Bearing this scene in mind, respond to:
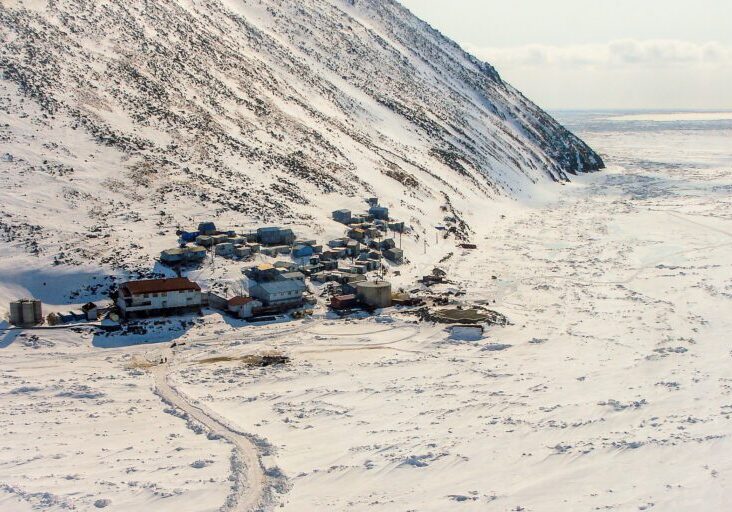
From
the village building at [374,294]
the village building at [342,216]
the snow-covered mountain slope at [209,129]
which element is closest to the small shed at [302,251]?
the snow-covered mountain slope at [209,129]

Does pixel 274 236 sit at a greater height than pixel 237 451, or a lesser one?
greater

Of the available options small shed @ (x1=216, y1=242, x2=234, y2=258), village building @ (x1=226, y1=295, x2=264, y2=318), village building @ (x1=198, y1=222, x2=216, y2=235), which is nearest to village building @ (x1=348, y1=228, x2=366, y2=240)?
small shed @ (x1=216, y1=242, x2=234, y2=258)

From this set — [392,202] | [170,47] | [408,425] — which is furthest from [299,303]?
[170,47]

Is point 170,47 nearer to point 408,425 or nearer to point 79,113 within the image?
point 79,113

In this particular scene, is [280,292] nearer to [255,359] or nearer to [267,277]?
[267,277]

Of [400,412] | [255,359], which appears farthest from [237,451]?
[255,359]

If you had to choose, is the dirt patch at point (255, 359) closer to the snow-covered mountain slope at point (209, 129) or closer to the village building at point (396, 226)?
the snow-covered mountain slope at point (209, 129)
